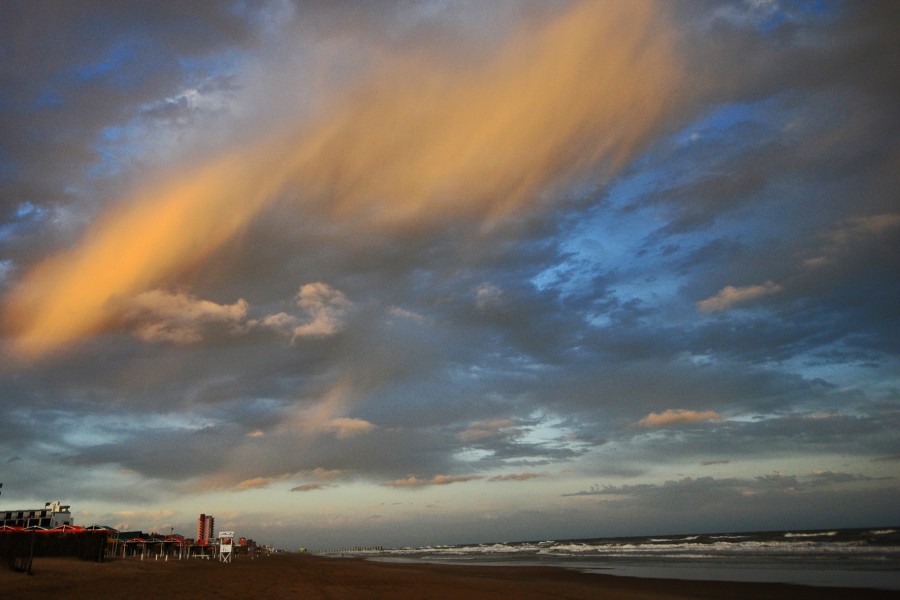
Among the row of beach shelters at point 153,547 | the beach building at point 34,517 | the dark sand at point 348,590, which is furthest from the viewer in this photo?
the beach building at point 34,517

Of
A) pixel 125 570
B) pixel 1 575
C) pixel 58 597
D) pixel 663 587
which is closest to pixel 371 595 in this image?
pixel 58 597

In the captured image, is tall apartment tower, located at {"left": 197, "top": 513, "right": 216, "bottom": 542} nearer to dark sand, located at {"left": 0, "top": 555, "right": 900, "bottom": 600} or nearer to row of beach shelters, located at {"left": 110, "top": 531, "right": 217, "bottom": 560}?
row of beach shelters, located at {"left": 110, "top": 531, "right": 217, "bottom": 560}

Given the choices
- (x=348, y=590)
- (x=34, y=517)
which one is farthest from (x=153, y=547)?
(x=348, y=590)

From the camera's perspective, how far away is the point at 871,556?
3375cm

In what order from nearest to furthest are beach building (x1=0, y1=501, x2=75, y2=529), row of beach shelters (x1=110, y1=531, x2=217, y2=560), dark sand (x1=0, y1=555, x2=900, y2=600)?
dark sand (x1=0, y1=555, x2=900, y2=600) < row of beach shelters (x1=110, y1=531, x2=217, y2=560) < beach building (x1=0, y1=501, x2=75, y2=529)

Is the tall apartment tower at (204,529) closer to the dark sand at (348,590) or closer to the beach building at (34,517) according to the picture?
the beach building at (34,517)

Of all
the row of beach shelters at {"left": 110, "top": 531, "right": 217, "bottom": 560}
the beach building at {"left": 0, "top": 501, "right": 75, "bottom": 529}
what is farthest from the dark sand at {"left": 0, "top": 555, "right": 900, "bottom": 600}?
the beach building at {"left": 0, "top": 501, "right": 75, "bottom": 529}

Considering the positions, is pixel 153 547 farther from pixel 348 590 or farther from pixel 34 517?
pixel 348 590

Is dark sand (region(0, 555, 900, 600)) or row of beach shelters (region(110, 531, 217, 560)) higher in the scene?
dark sand (region(0, 555, 900, 600))

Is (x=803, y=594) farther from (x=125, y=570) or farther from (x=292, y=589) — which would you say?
(x=125, y=570)

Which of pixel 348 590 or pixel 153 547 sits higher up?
pixel 348 590

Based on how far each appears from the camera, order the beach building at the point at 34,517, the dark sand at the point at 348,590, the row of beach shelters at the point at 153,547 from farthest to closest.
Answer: the beach building at the point at 34,517 < the row of beach shelters at the point at 153,547 < the dark sand at the point at 348,590

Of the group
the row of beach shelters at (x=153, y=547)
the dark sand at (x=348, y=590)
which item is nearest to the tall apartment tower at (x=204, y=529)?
the row of beach shelters at (x=153, y=547)

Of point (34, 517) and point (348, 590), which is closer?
point (348, 590)
